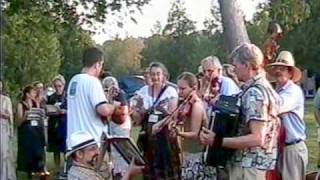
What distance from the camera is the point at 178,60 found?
59438mm

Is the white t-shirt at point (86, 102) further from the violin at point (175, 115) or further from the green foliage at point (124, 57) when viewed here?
the green foliage at point (124, 57)

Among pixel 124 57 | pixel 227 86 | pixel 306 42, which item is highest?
pixel 124 57

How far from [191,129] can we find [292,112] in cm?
143

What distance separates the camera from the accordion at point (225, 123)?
5.69m

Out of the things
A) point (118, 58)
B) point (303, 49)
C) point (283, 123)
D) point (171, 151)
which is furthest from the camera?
point (118, 58)

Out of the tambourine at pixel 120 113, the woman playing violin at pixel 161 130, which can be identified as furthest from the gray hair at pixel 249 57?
the woman playing violin at pixel 161 130

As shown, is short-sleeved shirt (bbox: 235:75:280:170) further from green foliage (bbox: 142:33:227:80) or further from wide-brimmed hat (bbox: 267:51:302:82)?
green foliage (bbox: 142:33:227:80)

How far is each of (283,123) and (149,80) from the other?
236cm

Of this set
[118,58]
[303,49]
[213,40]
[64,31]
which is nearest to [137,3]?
[64,31]

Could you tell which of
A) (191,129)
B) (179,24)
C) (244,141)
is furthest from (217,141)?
(179,24)

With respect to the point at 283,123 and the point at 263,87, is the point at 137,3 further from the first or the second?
the point at 263,87

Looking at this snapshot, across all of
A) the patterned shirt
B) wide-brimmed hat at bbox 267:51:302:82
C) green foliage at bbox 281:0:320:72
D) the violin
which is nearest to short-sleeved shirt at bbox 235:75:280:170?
the patterned shirt

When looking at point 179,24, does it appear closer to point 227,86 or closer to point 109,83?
point 109,83

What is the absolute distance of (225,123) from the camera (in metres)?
5.75
